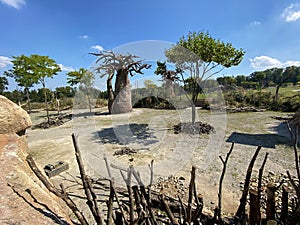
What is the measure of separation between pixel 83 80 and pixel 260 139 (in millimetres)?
10724

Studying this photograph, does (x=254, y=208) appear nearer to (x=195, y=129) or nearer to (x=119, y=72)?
(x=195, y=129)

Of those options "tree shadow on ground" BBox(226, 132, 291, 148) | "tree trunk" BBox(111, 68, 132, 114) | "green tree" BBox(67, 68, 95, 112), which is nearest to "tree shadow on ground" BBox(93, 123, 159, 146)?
"tree shadow on ground" BBox(226, 132, 291, 148)

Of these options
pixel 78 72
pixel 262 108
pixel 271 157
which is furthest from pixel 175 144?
pixel 78 72

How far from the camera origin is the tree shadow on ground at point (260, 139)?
15.4 ft

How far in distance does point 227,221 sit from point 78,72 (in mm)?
13051

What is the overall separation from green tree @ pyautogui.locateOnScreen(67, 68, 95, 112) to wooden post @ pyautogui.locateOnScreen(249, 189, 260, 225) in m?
11.0

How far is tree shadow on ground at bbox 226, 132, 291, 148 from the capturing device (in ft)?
15.4

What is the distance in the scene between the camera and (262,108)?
36.2 feet

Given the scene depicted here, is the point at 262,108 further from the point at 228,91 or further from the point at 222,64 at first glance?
the point at 222,64

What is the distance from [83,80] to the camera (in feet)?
37.3

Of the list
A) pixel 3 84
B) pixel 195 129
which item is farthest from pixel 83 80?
pixel 3 84

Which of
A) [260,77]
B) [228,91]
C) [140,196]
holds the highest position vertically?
[260,77]

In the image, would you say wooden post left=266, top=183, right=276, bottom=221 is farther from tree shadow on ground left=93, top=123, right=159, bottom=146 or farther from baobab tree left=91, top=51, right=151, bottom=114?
baobab tree left=91, top=51, right=151, bottom=114

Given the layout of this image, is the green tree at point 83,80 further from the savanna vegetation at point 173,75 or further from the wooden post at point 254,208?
the wooden post at point 254,208
